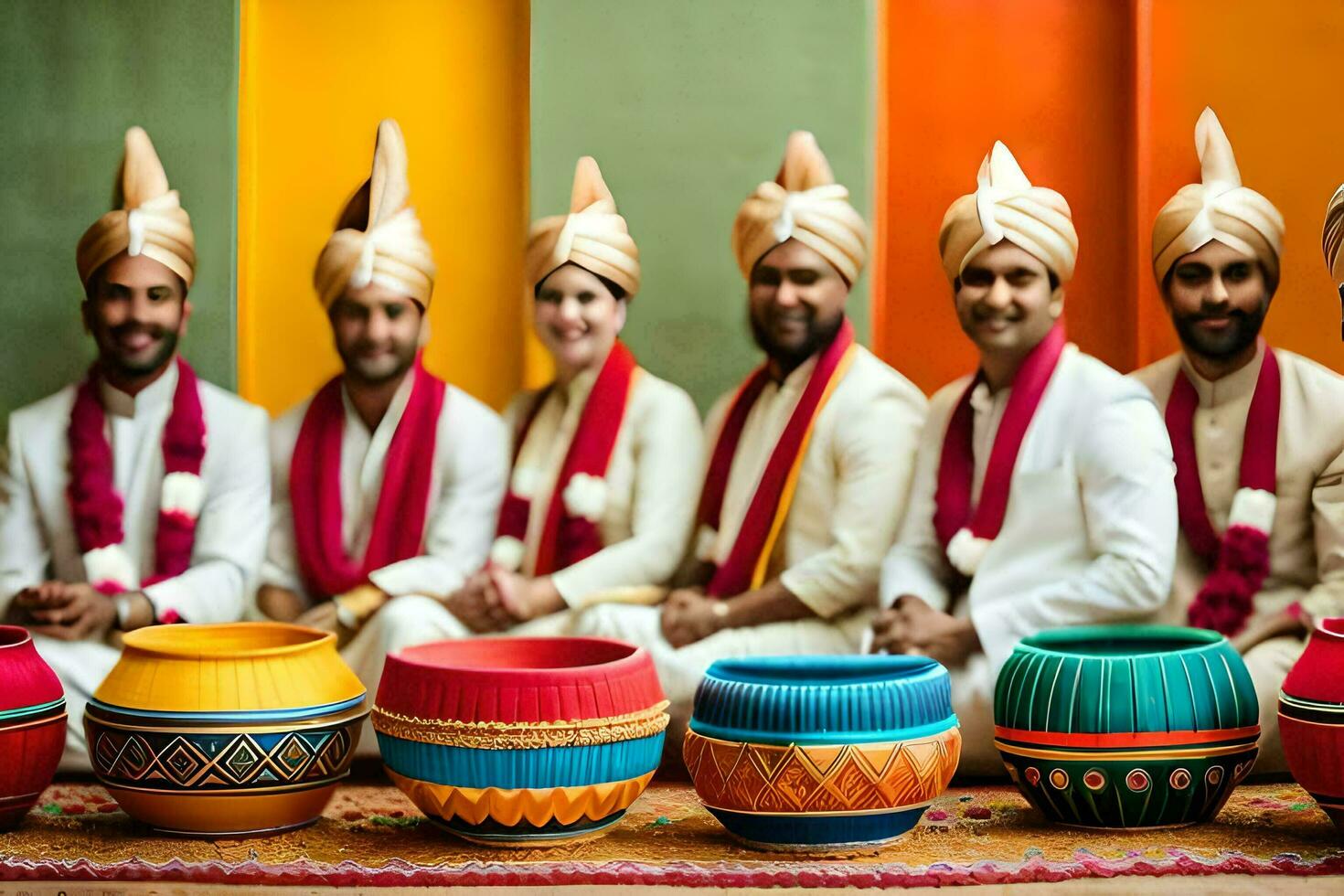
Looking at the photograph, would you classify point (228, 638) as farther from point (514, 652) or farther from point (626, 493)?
point (626, 493)

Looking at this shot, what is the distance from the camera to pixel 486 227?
7.53ft

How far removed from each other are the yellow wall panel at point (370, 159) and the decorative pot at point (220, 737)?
38.1 inches

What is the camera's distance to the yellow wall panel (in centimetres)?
229

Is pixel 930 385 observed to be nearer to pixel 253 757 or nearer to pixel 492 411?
pixel 492 411

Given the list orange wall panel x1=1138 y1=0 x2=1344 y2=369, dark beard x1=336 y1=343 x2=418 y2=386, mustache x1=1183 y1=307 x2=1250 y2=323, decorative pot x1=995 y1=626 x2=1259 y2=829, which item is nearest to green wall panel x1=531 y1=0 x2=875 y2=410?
dark beard x1=336 y1=343 x2=418 y2=386

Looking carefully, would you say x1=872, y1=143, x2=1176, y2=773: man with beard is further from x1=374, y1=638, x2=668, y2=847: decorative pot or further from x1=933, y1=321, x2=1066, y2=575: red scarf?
x1=374, y1=638, x2=668, y2=847: decorative pot

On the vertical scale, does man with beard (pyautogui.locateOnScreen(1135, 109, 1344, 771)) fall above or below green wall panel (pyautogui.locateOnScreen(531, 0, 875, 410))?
below

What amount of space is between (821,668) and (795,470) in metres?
0.77

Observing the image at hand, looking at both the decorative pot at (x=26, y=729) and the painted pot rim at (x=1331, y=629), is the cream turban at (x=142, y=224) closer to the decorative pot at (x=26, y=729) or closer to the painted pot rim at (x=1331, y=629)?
the decorative pot at (x=26, y=729)

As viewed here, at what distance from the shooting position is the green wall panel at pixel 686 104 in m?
2.22

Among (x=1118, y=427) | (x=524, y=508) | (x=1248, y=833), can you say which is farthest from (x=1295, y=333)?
(x=524, y=508)

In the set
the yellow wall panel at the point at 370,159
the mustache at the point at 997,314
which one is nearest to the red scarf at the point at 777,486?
the mustache at the point at 997,314

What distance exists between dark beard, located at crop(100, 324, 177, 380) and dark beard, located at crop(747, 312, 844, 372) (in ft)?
2.88

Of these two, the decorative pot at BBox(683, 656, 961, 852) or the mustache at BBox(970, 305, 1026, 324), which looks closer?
the decorative pot at BBox(683, 656, 961, 852)
